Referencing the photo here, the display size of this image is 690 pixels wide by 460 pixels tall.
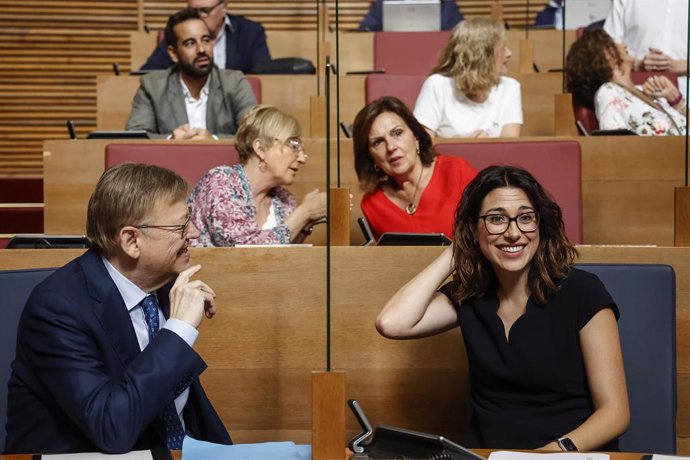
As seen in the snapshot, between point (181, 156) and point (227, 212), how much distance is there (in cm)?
32

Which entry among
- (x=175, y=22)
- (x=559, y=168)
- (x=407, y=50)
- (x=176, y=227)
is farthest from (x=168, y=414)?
(x=407, y=50)

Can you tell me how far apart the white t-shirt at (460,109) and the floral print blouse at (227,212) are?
2.88ft

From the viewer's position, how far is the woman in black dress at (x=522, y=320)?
1.46 meters

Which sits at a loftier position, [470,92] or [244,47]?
[244,47]

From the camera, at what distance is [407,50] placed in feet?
12.9

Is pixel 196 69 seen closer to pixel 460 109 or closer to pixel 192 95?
pixel 192 95

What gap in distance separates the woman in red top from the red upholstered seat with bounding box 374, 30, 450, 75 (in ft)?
4.91

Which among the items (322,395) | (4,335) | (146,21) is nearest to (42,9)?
(146,21)

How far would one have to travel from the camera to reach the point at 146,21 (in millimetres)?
4863

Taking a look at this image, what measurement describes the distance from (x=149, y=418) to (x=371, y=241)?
833mm

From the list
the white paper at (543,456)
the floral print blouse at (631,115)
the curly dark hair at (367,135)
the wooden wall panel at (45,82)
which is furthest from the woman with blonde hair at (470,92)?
the wooden wall panel at (45,82)

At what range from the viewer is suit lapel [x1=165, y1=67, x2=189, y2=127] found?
3.14 metres

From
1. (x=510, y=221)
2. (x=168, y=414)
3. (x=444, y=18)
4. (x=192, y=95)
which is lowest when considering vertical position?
(x=168, y=414)

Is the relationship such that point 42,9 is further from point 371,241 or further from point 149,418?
point 149,418
